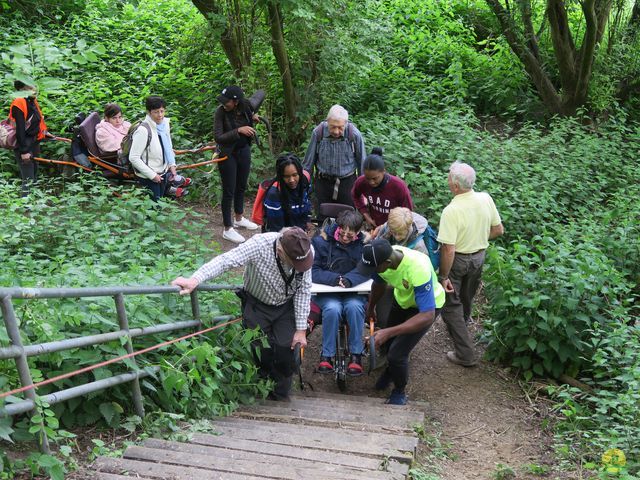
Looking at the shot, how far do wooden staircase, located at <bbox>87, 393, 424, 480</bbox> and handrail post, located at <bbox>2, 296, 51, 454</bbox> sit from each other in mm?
299

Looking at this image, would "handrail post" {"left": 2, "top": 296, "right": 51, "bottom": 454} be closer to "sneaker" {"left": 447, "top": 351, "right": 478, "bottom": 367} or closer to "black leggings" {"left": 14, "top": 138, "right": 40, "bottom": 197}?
"sneaker" {"left": 447, "top": 351, "right": 478, "bottom": 367}

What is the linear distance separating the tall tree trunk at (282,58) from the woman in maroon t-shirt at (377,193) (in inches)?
196

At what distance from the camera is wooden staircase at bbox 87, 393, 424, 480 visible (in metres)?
3.77

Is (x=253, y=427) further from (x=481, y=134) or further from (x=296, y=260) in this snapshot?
(x=481, y=134)

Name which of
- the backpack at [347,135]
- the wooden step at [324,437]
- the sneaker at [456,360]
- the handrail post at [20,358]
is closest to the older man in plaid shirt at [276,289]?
the wooden step at [324,437]

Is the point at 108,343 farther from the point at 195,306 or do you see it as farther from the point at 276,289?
the point at 276,289

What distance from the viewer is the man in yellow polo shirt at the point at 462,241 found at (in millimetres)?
6465

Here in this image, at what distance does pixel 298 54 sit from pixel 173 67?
3.58m

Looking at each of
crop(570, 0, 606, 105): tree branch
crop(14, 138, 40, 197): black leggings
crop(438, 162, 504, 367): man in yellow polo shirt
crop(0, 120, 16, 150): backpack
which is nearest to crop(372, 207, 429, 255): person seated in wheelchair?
crop(438, 162, 504, 367): man in yellow polo shirt

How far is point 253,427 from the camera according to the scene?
16.0ft

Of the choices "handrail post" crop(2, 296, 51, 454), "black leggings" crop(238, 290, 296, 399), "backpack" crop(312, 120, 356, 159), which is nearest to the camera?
"handrail post" crop(2, 296, 51, 454)

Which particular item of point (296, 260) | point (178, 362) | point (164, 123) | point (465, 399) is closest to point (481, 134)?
point (164, 123)

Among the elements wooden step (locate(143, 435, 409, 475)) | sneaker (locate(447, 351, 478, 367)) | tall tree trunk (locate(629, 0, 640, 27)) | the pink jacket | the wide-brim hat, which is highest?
tall tree trunk (locate(629, 0, 640, 27))

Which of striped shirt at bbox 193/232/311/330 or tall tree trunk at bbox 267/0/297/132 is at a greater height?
tall tree trunk at bbox 267/0/297/132
